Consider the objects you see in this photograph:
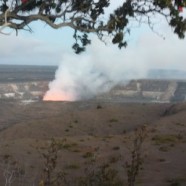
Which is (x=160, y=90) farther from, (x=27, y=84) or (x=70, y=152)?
(x=70, y=152)

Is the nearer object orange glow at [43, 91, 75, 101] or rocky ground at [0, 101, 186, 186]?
rocky ground at [0, 101, 186, 186]

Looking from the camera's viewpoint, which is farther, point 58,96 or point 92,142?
point 58,96

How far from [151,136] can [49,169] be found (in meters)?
35.3

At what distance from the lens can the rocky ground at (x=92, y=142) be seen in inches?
907

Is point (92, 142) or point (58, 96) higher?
point (92, 142)

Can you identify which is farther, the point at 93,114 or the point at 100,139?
the point at 93,114

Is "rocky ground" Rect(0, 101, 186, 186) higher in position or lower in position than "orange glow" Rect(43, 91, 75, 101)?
higher

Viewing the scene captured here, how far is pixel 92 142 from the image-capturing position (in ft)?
138

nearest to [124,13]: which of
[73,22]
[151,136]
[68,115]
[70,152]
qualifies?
[73,22]

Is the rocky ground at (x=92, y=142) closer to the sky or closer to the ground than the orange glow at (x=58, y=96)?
closer to the sky

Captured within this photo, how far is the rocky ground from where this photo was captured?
75.6ft

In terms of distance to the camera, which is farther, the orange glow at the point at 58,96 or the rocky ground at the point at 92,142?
the orange glow at the point at 58,96

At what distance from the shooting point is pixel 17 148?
37250 mm

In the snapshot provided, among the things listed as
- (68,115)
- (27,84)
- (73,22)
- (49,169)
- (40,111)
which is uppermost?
(73,22)
